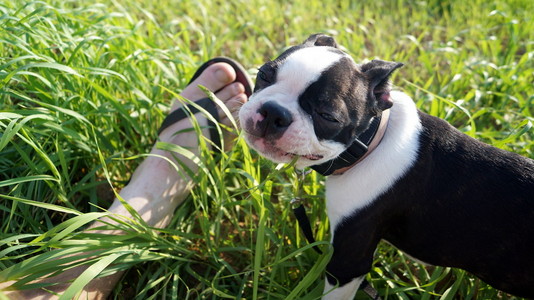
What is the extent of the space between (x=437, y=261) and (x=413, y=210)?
0.25 metres

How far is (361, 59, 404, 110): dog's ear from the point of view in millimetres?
1697


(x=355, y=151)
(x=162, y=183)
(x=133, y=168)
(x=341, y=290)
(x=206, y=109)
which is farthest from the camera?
(x=133, y=168)

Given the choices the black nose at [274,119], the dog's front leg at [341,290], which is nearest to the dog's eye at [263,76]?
the black nose at [274,119]

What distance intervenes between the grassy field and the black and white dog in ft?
0.68

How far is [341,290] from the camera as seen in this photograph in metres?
1.82

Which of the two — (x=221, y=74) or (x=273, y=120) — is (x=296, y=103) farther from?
(x=221, y=74)

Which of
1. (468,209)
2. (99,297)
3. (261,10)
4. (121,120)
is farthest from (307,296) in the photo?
(261,10)

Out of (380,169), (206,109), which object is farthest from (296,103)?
(206,109)

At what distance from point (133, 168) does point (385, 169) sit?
57.2 inches

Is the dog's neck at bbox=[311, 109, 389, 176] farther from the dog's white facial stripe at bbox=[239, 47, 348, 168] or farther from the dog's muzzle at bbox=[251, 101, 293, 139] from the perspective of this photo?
the dog's muzzle at bbox=[251, 101, 293, 139]

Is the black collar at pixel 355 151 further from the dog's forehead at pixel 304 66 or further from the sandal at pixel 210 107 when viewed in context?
the sandal at pixel 210 107

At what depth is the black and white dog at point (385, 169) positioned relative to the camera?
1.60 m

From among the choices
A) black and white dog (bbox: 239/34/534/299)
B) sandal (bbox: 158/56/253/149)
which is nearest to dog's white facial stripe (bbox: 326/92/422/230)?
black and white dog (bbox: 239/34/534/299)

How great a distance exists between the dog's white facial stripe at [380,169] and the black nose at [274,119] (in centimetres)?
36
